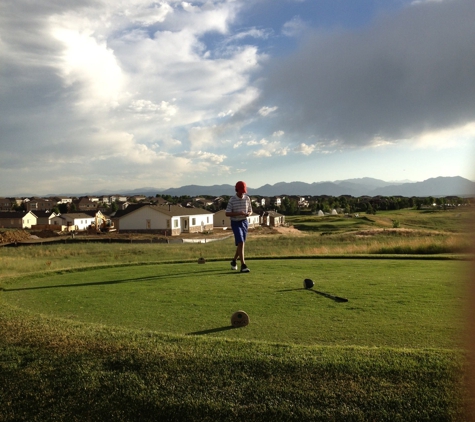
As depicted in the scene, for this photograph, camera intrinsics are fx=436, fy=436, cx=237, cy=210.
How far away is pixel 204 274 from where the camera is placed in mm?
11492

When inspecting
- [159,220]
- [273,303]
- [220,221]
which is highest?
[273,303]

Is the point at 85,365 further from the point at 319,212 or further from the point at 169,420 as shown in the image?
the point at 319,212

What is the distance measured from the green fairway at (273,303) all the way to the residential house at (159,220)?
62.9 meters

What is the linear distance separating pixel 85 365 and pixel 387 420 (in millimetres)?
3077

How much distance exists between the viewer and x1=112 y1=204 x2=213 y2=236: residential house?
7562cm

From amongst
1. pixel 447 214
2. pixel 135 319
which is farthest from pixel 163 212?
pixel 447 214

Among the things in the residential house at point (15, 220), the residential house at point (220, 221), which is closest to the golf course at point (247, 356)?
the residential house at point (220, 221)

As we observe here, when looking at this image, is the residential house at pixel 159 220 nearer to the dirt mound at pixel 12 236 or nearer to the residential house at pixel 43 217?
the dirt mound at pixel 12 236

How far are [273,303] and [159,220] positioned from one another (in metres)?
70.7

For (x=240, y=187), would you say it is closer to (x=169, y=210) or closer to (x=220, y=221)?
(x=169, y=210)

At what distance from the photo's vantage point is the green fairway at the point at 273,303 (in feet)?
18.0

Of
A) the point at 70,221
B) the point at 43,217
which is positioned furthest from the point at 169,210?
the point at 43,217

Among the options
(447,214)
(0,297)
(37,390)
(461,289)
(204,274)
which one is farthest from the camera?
(204,274)

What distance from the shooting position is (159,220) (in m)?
76.5
